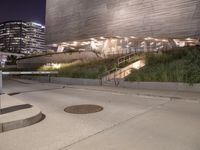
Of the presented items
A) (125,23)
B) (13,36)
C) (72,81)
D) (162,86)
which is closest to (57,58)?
(125,23)

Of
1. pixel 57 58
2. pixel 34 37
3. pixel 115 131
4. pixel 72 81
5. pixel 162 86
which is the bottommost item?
pixel 72 81

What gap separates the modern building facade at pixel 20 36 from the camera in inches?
6670

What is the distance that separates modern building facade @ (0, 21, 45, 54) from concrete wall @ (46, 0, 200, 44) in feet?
394

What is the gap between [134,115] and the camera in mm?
7418

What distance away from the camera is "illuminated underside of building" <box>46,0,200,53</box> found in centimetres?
3077

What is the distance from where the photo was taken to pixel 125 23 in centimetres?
3806

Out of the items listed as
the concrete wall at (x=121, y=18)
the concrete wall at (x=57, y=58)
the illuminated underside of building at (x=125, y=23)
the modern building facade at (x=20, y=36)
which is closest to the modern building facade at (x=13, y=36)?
the modern building facade at (x=20, y=36)

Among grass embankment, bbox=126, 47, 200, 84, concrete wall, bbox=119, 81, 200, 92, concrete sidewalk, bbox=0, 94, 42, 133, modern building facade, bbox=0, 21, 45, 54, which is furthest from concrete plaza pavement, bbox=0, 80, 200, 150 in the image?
modern building facade, bbox=0, 21, 45, 54

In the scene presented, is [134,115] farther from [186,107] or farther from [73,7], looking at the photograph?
[73,7]

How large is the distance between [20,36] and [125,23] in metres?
148

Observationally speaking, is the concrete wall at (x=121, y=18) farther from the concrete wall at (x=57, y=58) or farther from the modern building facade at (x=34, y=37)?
the modern building facade at (x=34, y=37)

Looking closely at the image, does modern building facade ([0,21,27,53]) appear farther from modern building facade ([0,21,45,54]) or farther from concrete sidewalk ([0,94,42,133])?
concrete sidewalk ([0,94,42,133])

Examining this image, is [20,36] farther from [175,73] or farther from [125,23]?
[175,73]

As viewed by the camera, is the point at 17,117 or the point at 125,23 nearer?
the point at 17,117
